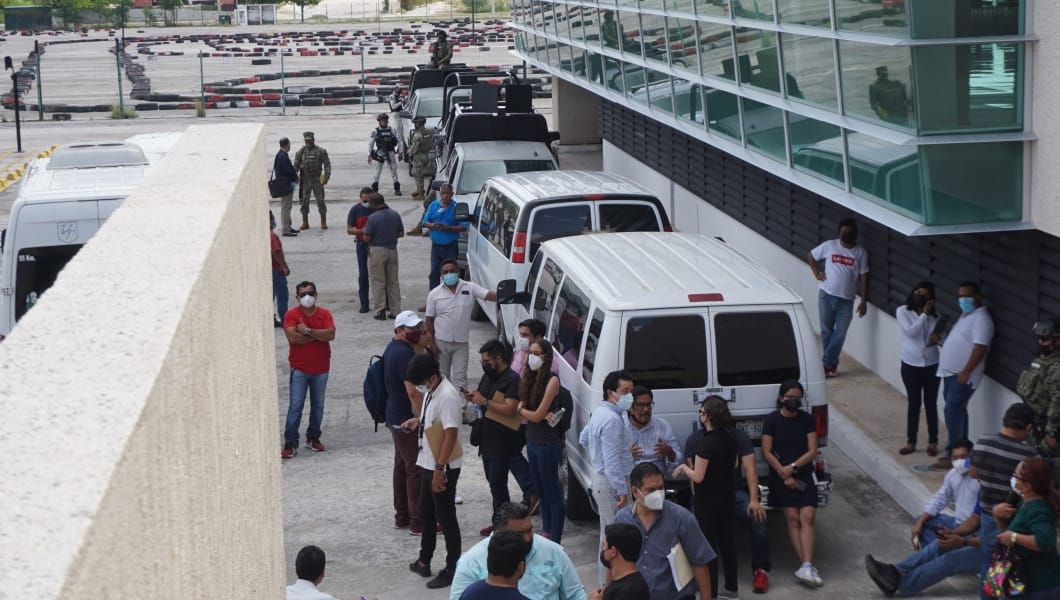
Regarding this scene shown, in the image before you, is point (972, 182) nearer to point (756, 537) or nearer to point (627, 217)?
point (756, 537)

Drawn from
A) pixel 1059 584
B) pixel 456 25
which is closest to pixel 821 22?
pixel 1059 584

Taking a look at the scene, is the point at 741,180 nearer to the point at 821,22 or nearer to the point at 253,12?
the point at 821,22

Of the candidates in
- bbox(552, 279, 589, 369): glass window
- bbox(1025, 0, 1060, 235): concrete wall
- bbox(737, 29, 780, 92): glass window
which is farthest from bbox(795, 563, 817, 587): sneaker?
bbox(737, 29, 780, 92): glass window

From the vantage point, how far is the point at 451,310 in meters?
13.0

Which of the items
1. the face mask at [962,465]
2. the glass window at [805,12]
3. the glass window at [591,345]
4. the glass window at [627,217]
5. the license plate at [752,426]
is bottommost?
the face mask at [962,465]

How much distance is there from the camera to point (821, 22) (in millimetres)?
12094

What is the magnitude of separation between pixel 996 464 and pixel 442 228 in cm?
961

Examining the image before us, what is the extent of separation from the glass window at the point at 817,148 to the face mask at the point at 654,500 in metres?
5.43

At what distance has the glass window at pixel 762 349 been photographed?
9.27 meters

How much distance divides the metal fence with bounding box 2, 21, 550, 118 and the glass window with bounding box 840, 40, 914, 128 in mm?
31685

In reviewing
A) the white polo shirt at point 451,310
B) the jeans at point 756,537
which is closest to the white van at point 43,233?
the white polo shirt at point 451,310

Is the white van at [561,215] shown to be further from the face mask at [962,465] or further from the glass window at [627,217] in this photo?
the face mask at [962,465]

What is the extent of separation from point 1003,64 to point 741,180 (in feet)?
27.6

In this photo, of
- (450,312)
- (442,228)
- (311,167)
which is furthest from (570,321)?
(311,167)
